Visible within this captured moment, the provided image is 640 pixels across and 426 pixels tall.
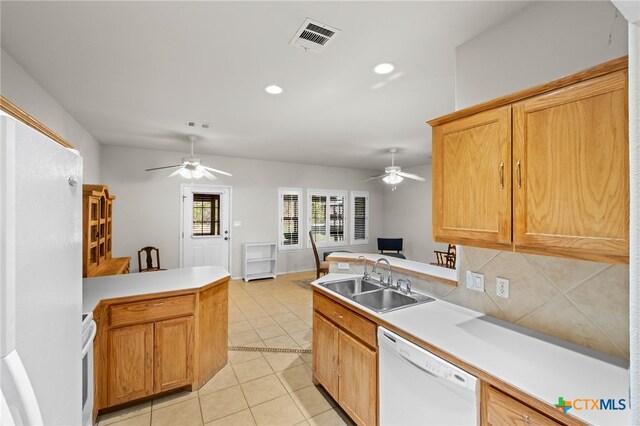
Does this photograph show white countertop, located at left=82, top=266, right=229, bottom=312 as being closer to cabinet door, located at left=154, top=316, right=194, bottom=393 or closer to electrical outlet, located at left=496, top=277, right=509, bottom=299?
cabinet door, located at left=154, top=316, right=194, bottom=393

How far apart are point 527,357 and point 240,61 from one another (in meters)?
2.61

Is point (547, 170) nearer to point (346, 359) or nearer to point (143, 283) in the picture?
point (346, 359)

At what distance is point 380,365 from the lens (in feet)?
5.69

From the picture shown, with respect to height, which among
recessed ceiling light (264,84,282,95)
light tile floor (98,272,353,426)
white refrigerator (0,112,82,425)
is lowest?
light tile floor (98,272,353,426)

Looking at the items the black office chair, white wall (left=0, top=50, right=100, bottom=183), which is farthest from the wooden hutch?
the black office chair

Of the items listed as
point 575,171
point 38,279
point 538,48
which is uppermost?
point 538,48

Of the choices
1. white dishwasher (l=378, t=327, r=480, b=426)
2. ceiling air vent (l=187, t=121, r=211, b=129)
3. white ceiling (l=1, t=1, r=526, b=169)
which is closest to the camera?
white dishwasher (l=378, t=327, r=480, b=426)

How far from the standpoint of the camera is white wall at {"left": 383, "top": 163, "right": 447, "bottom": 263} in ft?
22.7

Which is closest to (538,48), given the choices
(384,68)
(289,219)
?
(384,68)

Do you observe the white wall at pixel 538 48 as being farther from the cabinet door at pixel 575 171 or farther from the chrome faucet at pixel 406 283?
the chrome faucet at pixel 406 283

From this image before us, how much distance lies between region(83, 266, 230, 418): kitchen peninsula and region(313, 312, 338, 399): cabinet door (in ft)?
3.15

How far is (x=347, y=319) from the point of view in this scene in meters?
2.02

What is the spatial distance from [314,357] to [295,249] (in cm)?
450

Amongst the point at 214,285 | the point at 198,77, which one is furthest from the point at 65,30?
the point at 214,285
